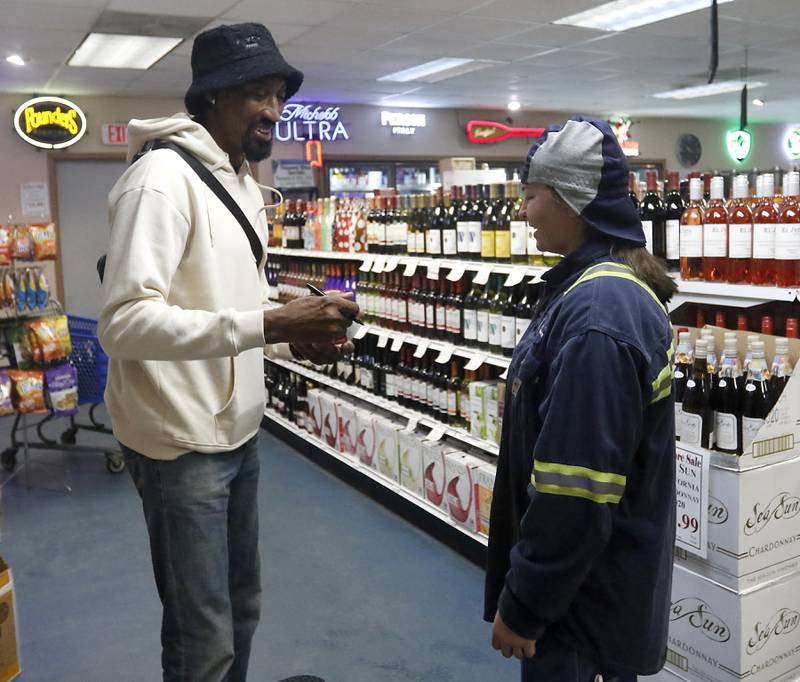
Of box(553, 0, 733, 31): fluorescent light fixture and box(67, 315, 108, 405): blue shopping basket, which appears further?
box(553, 0, 733, 31): fluorescent light fixture

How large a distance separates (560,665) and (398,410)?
299 centimetres

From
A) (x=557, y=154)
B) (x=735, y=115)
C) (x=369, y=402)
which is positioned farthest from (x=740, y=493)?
(x=735, y=115)

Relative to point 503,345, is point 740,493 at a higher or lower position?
lower

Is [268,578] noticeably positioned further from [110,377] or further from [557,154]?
[557,154]

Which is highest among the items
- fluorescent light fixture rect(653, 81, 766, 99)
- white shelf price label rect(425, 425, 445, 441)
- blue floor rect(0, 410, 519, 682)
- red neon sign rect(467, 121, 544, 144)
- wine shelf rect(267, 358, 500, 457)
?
fluorescent light fixture rect(653, 81, 766, 99)

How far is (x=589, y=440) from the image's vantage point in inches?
54.9

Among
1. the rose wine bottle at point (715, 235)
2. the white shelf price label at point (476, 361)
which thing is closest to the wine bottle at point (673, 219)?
the rose wine bottle at point (715, 235)

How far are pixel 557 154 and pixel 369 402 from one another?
11.6ft

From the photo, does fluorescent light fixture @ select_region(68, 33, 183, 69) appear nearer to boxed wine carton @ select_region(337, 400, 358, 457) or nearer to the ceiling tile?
the ceiling tile

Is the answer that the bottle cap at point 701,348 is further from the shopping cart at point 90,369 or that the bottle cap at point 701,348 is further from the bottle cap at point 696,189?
the shopping cart at point 90,369

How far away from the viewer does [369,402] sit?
493cm

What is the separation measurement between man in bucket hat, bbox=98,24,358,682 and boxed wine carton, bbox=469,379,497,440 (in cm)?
184

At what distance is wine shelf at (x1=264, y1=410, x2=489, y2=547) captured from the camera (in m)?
3.92

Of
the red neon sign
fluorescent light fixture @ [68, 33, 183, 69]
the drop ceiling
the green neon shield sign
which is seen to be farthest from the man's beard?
the red neon sign
